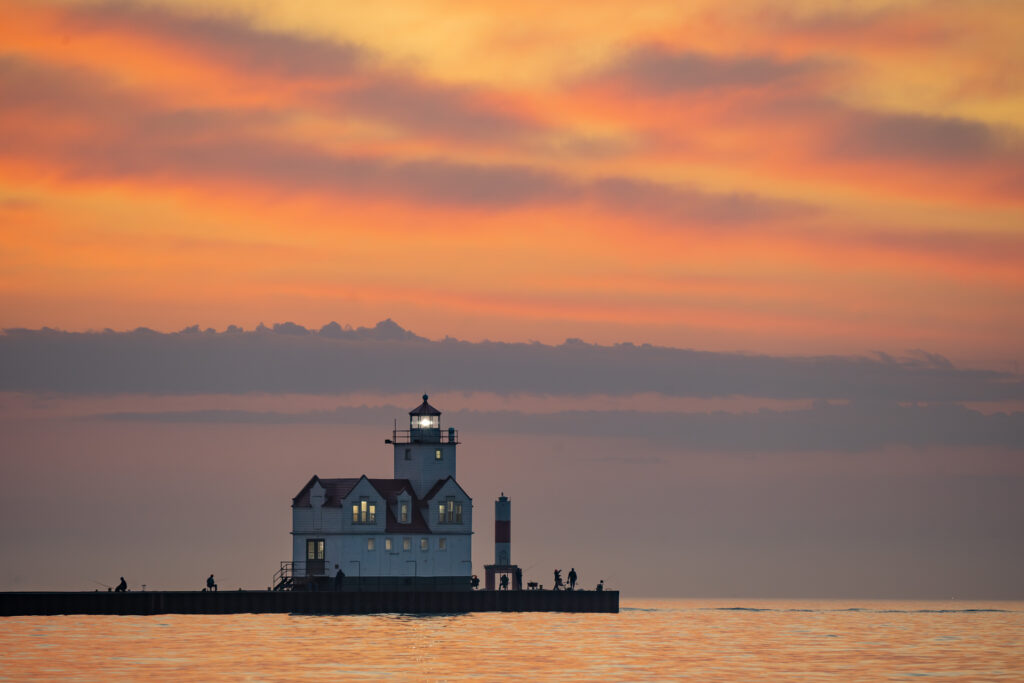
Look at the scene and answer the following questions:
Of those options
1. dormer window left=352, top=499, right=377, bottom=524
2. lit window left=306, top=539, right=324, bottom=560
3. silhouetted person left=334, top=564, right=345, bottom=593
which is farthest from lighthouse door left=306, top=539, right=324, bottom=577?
dormer window left=352, top=499, right=377, bottom=524

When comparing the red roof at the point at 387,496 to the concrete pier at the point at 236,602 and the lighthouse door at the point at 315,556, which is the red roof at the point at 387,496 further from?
the concrete pier at the point at 236,602

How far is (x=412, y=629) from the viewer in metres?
120

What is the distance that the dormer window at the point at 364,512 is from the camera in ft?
416

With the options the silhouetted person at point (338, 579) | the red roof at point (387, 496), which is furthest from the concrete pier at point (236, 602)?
the red roof at point (387, 496)

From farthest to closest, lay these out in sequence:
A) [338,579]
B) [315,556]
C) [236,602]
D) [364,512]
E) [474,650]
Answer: [315,556] < [364,512] < [236,602] < [338,579] < [474,650]

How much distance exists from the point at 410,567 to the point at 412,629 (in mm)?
10133

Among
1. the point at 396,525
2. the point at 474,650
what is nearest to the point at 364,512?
the point at 396,525

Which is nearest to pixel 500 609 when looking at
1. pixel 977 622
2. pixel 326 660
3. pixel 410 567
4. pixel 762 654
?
→ pixel 410 567

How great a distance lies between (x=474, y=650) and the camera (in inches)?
4028

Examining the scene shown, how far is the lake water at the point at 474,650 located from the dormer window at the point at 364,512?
300 inches

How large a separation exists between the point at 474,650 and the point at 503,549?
3502cm

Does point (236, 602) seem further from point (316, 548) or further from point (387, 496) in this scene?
point (387, 496)

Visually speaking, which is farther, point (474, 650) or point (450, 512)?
point (450, 512)

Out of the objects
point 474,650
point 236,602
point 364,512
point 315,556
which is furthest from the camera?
point 315,556
